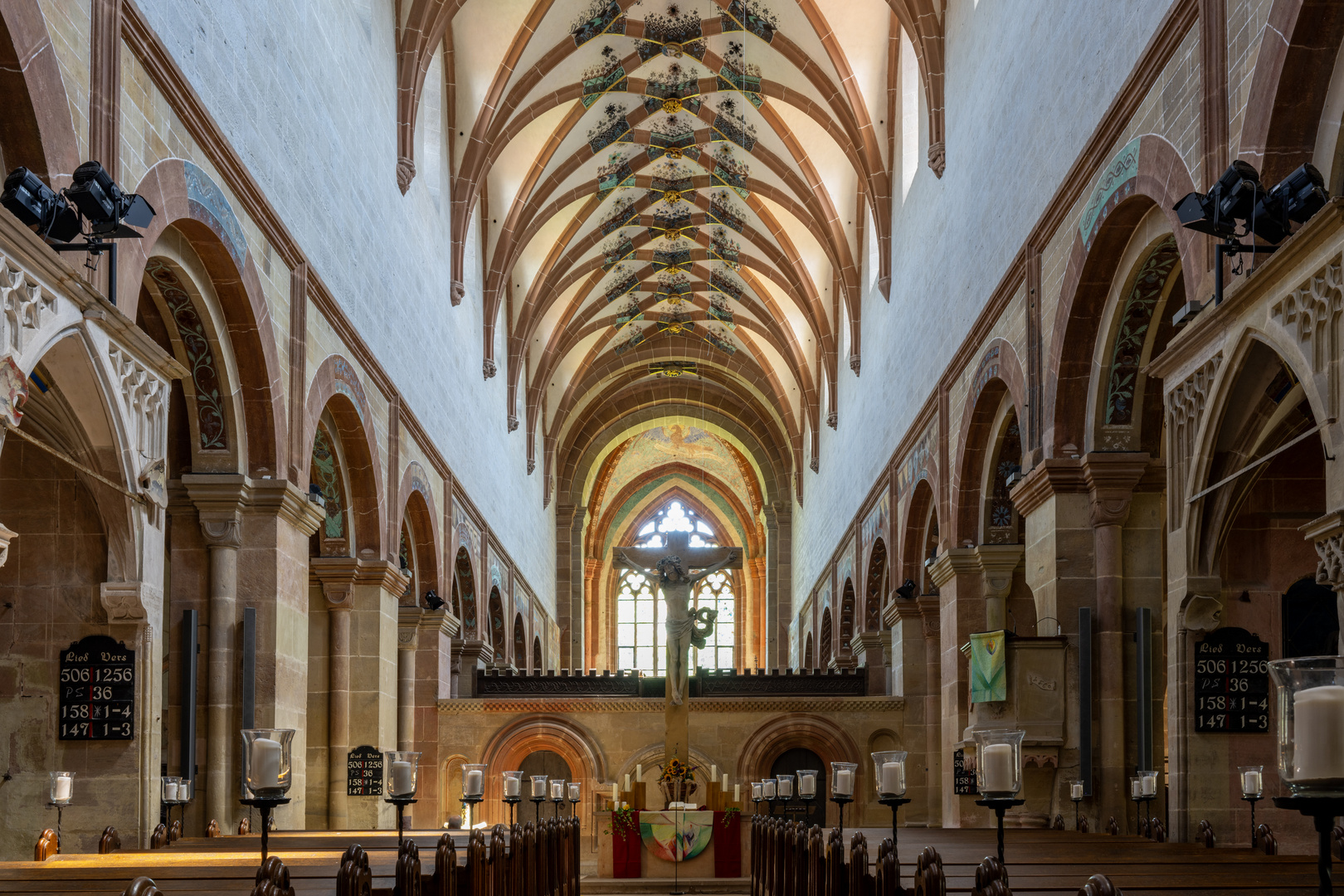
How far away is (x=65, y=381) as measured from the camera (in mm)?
8180

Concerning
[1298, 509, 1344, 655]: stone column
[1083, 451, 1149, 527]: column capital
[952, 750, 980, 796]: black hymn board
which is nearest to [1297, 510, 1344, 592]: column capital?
[1298, 509, 1344, 655]: stone column

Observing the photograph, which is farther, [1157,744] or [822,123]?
[822,123]

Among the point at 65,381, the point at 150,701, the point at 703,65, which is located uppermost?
the point at 703,65

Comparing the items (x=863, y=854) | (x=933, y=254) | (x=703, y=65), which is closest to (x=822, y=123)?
(x=703, y=65)

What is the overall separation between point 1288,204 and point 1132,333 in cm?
462

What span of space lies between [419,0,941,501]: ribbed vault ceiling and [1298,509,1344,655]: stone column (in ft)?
38.2

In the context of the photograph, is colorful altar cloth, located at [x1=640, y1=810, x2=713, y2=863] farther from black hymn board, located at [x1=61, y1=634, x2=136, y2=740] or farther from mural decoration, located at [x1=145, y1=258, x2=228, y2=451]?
black hymn board, located at [x1=61, y1=634, x2=136, y2=740]

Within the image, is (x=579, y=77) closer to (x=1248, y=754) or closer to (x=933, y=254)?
(x=933, y=254)

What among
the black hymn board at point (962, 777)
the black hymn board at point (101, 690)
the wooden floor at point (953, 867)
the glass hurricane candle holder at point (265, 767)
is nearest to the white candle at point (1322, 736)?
the wooden floor at point (953, 867)

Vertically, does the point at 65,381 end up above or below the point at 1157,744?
above

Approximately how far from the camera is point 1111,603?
11758mm

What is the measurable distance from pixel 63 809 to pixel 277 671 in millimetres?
3055

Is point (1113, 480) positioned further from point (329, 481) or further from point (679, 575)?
point (329, 481)

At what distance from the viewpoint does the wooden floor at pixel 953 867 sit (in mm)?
5359
